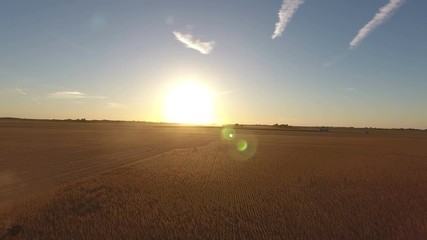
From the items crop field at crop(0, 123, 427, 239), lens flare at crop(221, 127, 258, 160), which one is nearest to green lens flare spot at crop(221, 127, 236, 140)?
lens flare at crop(221, 127, 258, 160)

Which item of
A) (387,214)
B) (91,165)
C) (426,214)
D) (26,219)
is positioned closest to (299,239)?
(387,214)

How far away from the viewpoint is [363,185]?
12.6 meters

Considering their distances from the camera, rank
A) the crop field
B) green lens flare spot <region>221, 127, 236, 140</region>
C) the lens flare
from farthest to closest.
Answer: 1. green lens flare spot <region>221, 127, 236, 140</region>
2. the lens flare
3. the crop field

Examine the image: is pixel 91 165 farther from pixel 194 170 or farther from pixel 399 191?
pixel 399 191

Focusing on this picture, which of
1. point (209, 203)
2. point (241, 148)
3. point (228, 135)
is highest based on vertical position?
point (228, 135)

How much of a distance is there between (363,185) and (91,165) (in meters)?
11.4

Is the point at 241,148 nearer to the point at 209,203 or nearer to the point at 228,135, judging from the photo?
the point at 209,203

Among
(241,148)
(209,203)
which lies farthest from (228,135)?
(209,203)

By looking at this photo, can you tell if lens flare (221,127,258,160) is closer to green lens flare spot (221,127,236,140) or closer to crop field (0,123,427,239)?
green lens flare spot (221,127,236,140)

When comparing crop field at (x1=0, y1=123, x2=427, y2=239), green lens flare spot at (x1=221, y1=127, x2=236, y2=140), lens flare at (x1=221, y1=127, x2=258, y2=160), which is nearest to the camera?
crop field at (x1=0, y1=123, x2=427, y2=239)

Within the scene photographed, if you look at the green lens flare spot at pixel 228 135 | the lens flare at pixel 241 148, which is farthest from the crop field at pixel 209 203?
the green lens flare spot at pixel 228 135

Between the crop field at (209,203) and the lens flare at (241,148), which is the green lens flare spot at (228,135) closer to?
the lens flare at (241,148)

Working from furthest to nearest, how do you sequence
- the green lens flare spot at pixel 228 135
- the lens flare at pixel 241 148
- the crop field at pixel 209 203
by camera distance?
the green lens flare spot at pixel 228 135 → the lens flare at pixel 241 148 → the crop field at pixel 209 203

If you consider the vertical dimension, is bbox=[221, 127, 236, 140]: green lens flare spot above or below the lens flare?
above
